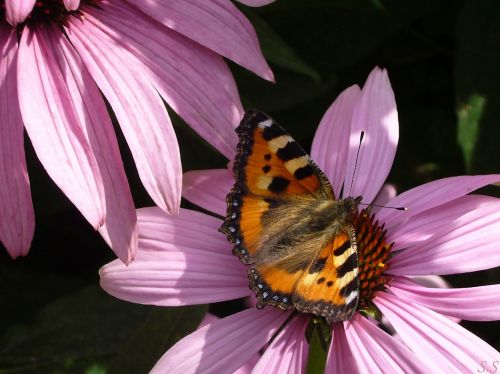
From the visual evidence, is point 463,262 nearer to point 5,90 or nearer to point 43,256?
point 5,90

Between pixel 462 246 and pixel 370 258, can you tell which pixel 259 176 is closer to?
pixel 370 258

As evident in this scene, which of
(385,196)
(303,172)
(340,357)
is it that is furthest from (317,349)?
(385,196)

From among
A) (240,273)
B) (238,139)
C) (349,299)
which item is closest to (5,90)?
(238,139)

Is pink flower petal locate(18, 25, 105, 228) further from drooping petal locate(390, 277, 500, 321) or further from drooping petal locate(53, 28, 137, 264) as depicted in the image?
drooping petal locate(390, 277, 500, 321)

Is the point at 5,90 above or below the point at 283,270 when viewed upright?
above

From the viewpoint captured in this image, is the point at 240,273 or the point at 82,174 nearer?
the point at 82,174

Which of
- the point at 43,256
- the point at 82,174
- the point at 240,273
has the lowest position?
the point at 43,256
